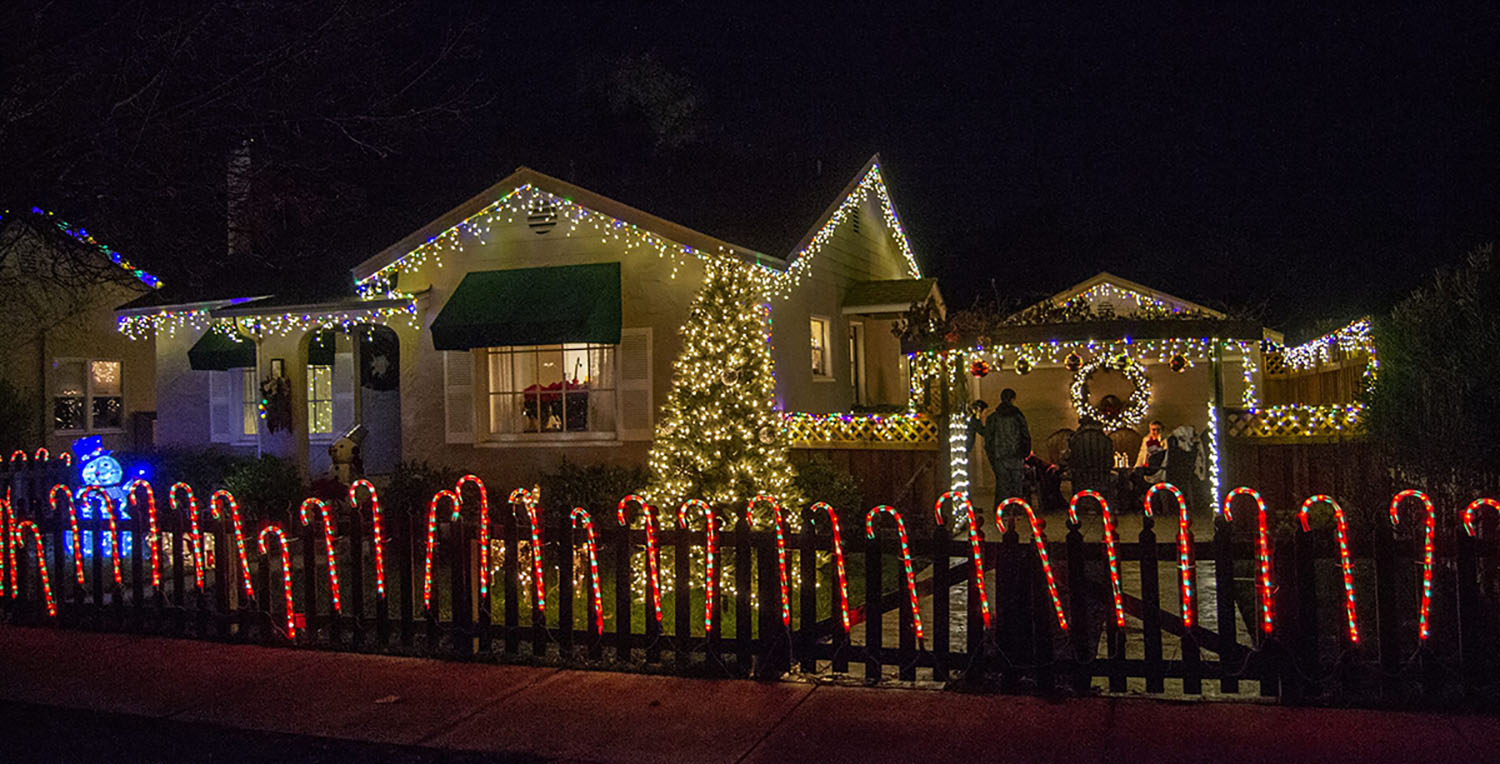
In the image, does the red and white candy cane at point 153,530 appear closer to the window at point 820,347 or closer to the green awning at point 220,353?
the green awning at point 220,353

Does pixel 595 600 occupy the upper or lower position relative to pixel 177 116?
lower

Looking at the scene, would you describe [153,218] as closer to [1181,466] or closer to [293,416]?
[293,416]

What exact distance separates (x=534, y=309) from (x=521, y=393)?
61.7 inches

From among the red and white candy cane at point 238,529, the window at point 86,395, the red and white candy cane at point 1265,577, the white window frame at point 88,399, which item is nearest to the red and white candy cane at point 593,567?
the red and white candy cane at point 238,529

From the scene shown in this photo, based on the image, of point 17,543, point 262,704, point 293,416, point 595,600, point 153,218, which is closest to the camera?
point 262,704

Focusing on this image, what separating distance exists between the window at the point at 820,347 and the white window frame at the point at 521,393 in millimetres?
3085

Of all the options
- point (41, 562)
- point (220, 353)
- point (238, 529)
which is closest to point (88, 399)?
point (220, 353)

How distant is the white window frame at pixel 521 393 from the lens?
14.5 meters

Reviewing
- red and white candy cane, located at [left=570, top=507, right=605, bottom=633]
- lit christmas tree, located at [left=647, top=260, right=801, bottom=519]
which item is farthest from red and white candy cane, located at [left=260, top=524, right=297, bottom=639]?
lit christmas tree, located at [left=647, top=260, right=801, bottom=519]

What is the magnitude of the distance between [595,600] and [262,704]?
6.42 feet

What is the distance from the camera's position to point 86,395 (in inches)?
892

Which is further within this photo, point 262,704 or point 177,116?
point 177,116

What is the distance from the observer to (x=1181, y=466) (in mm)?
14289

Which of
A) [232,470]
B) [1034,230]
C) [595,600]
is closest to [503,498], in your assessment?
[232,470]
